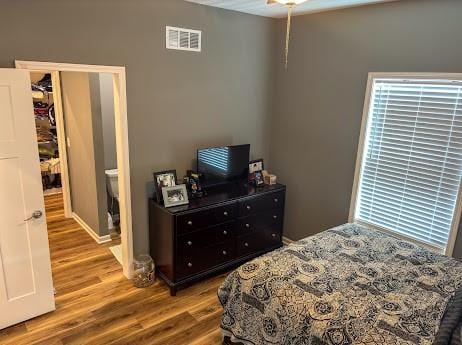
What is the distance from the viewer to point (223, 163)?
3.81 meters

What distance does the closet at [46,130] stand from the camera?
229 inches

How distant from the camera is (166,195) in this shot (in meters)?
3.28

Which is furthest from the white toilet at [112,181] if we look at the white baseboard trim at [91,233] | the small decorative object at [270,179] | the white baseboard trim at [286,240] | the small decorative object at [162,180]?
the white baseboard trim at [286,240]

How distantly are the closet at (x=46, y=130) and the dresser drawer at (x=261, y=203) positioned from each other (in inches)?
152

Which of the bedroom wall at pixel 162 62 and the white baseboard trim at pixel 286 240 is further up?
the bedroom wall at pixel 162 62

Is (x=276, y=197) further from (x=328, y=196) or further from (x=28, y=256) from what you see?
(x=28, y=256)

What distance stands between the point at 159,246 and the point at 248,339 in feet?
4.68

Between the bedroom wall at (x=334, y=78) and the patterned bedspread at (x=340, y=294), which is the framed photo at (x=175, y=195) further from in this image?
the bedroom wall at (x=334, y=78)

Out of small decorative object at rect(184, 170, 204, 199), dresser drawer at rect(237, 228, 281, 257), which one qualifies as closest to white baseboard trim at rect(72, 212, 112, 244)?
small decorative object at rect(184, 170, 204, 199)

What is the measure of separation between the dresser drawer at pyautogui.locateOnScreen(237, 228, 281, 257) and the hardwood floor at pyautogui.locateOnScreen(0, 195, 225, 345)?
384 mm

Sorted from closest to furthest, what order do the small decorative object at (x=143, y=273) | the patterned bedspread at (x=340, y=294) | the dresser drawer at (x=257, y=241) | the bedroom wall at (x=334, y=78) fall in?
the patterned bedspread at (x=340, y=294) → the bedroom wall at (x=334, y=78) → the small decorative object at (x=143, y=273) → the dresser drawer at (x=257, y=241)

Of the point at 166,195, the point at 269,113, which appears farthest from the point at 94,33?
the point at 269,113

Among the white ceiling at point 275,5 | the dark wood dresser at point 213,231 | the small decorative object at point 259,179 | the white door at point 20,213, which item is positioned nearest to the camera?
the white door at point 20,213

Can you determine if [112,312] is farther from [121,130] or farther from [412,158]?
[412,158]
